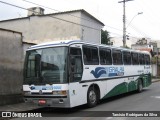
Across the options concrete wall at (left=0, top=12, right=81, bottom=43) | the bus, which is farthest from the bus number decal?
concrete wall at (left=0, top=12, right=81, bottom=43)

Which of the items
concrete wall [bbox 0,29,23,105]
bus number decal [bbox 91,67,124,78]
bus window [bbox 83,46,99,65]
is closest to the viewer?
bus window [bbox 83,46,99,65]

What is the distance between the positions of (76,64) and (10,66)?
413 cm

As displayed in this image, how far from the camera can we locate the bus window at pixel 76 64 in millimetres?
12641

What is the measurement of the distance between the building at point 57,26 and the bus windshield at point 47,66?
52.9ft

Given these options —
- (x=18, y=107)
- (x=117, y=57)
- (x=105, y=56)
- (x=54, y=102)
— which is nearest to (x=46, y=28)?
(x=117, y=57)

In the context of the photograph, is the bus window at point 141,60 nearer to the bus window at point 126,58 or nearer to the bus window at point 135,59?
the bus window at point 135,59

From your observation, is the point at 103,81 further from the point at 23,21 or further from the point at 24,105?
the point at 23,21

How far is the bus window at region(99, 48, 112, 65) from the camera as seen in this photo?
15430 mm

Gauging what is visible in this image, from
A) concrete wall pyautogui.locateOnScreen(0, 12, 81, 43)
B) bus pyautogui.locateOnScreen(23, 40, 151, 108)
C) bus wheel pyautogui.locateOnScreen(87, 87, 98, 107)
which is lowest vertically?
bus wheel pyautogui.locateOnScreen(87, 87, 98, 107)

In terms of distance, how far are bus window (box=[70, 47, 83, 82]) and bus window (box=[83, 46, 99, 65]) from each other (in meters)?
0.50

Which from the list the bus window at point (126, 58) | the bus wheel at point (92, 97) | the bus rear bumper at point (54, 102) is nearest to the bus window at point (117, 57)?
the bus window at point (126, 58)

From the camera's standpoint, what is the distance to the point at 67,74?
12.2 metres

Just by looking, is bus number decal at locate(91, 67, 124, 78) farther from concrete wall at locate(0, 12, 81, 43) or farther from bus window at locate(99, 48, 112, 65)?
concrete wall at locate(0, 12, 81, 43)

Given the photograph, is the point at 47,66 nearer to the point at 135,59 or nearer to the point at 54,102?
the point at 54,102
